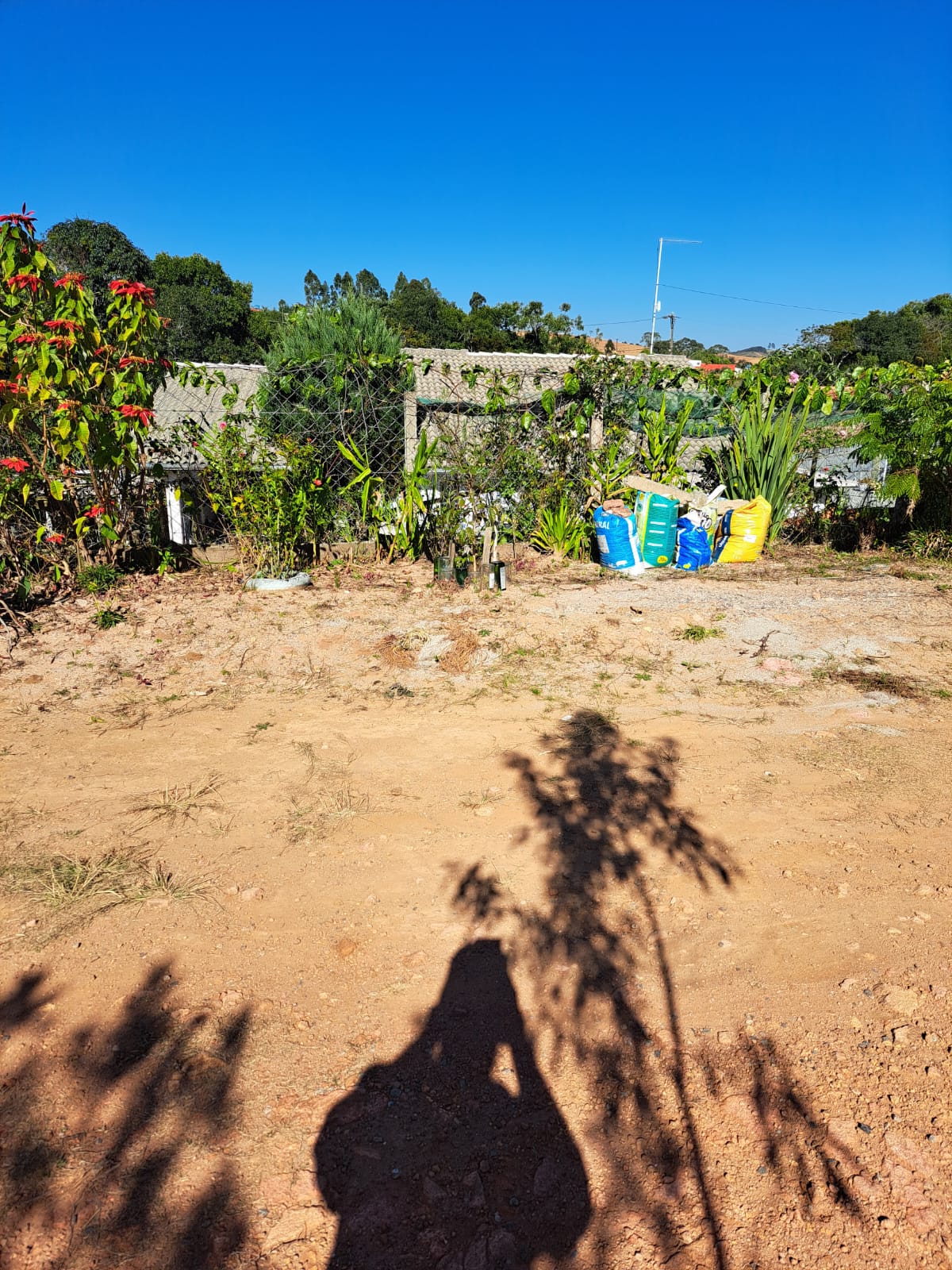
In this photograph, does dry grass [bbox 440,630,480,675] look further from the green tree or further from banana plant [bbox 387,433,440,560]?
the green tree

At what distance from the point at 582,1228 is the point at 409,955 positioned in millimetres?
941

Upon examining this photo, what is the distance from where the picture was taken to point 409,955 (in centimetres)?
246

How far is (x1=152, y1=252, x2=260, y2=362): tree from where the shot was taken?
2914 cm

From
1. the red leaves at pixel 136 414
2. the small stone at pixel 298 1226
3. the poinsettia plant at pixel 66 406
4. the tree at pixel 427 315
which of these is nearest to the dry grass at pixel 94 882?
the small stone at pixel 298 1226

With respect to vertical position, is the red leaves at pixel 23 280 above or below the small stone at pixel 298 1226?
above

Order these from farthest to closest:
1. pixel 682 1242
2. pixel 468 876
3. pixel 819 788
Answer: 1. pixel 819 788
2. pixel 468 876
3. pixel 682 1242

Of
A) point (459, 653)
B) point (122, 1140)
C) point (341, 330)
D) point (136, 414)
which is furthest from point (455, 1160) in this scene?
point (341, 330)

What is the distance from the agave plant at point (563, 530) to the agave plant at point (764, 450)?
171 cm

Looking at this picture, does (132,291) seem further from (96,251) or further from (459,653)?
(96,251)

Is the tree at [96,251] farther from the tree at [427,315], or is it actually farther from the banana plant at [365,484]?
the banana plant at [365,484]

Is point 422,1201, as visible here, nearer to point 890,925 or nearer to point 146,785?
point 890,925

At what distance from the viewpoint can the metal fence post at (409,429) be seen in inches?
269

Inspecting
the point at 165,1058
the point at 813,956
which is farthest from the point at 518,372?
the point at 165,1058

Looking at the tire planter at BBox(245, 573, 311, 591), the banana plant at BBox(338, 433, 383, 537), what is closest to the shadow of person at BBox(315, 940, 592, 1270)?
the tire planter at BBox(245, 573, 311, 591)
